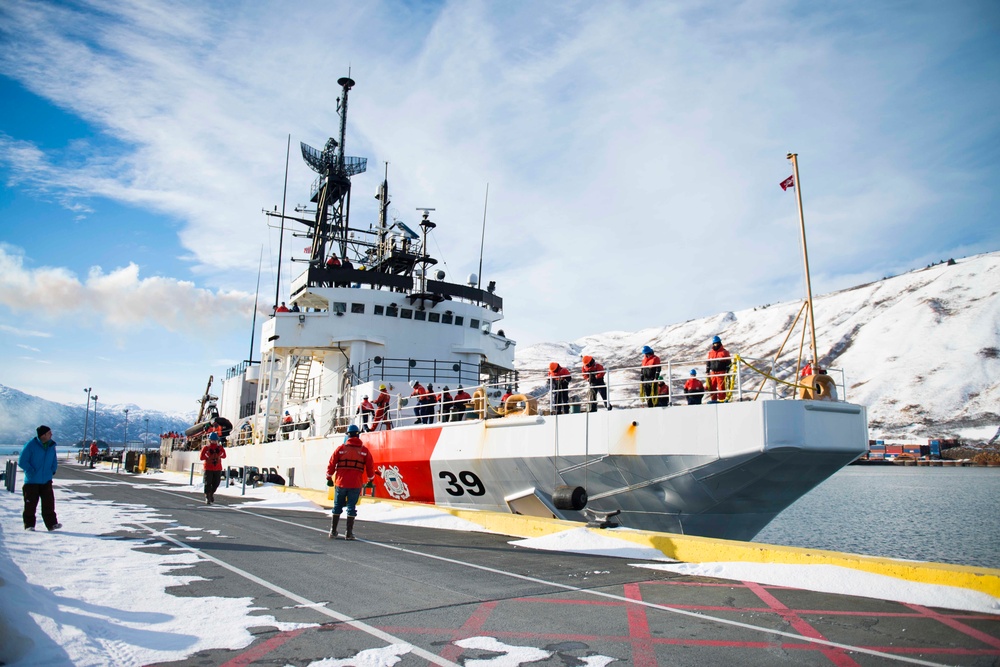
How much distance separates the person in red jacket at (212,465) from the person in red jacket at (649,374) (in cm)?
1029

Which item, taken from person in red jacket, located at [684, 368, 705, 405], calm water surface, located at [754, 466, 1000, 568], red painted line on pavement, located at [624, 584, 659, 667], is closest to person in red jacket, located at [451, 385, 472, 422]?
person in red jacket, located at [684, 368, 705, 405]

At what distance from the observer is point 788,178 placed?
11.0 meters

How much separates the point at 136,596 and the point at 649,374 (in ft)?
26.2

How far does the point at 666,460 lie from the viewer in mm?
9945

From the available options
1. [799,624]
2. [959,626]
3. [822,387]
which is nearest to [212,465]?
[822,387]

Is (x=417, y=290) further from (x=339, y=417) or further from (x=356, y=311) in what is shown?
(x=339, y=417)

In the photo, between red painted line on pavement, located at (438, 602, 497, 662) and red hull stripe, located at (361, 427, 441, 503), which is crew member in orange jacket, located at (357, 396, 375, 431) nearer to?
red hull stripe, located at (361, 427, 441, 503)

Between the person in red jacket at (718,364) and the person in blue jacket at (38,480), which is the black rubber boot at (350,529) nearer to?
the person in blue jacket at (38,480)

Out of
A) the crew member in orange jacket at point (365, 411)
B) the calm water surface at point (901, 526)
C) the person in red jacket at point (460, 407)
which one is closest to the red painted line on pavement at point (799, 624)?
the person in red jacket at point (460, 407)

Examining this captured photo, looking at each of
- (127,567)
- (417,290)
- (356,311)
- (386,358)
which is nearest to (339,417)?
(386,358)

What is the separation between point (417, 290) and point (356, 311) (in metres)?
2.54

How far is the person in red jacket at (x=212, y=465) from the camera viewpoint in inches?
587

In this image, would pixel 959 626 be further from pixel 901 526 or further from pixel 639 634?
pixel 901 526

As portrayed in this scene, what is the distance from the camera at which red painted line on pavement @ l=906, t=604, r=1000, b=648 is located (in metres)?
4.28
